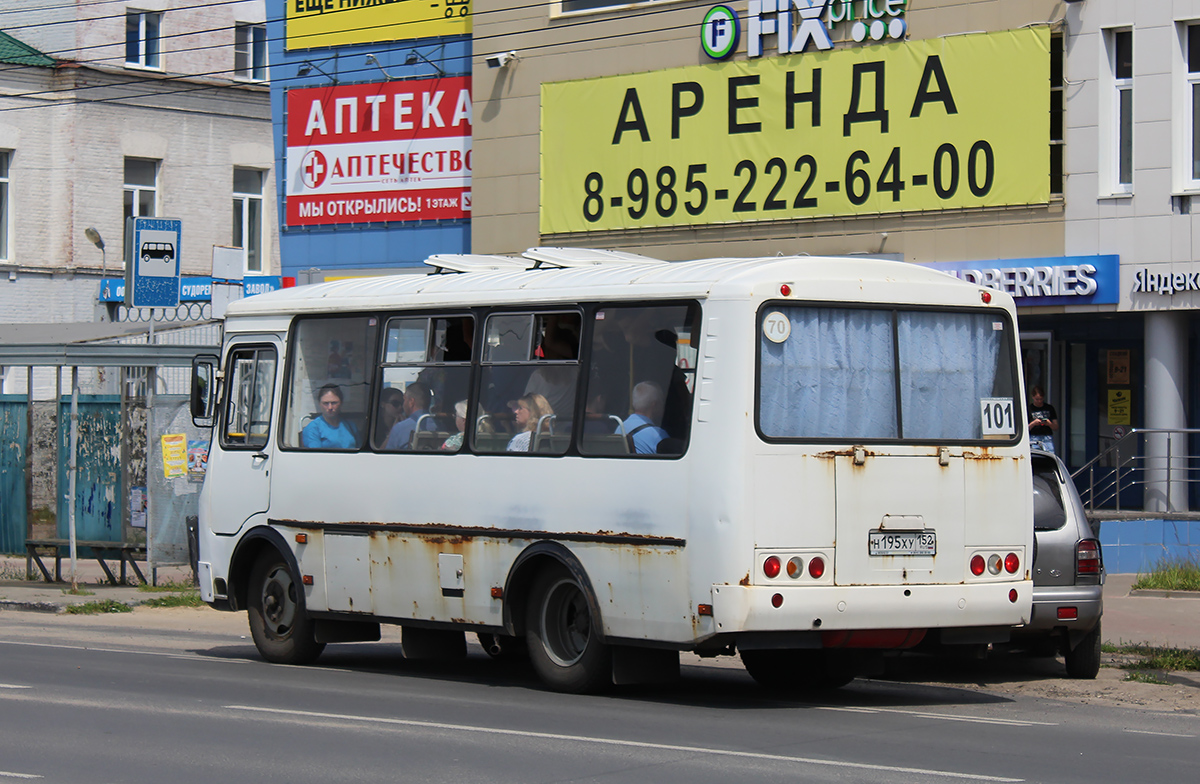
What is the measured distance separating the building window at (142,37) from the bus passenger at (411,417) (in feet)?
104

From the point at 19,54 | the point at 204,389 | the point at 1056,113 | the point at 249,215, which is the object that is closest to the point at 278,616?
the point at 204,389

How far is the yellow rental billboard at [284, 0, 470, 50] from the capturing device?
1050 inches

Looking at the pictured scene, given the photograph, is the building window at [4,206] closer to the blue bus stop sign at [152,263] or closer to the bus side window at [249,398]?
the blue bus stop sign at [152,263]

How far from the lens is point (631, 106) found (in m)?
24.1

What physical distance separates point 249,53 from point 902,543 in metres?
36.4

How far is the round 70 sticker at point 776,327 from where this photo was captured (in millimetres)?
10375

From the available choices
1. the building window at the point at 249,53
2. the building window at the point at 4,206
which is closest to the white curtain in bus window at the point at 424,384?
Answer: the building window at the point at 4,206

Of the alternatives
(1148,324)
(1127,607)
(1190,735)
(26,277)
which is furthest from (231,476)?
(26,277)

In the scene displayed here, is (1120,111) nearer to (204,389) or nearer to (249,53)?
(204,389)

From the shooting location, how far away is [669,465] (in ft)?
34.3

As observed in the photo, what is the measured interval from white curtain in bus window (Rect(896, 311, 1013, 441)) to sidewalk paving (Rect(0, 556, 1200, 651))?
390 centimetres

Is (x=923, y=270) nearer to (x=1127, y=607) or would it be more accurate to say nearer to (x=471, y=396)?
(x=471, y=396)

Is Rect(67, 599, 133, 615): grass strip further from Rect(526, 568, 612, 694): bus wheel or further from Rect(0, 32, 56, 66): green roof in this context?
Rect(0, 32, 56, 66): green roof

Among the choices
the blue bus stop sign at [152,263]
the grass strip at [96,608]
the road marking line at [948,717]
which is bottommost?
the grass strip at [96,608]
